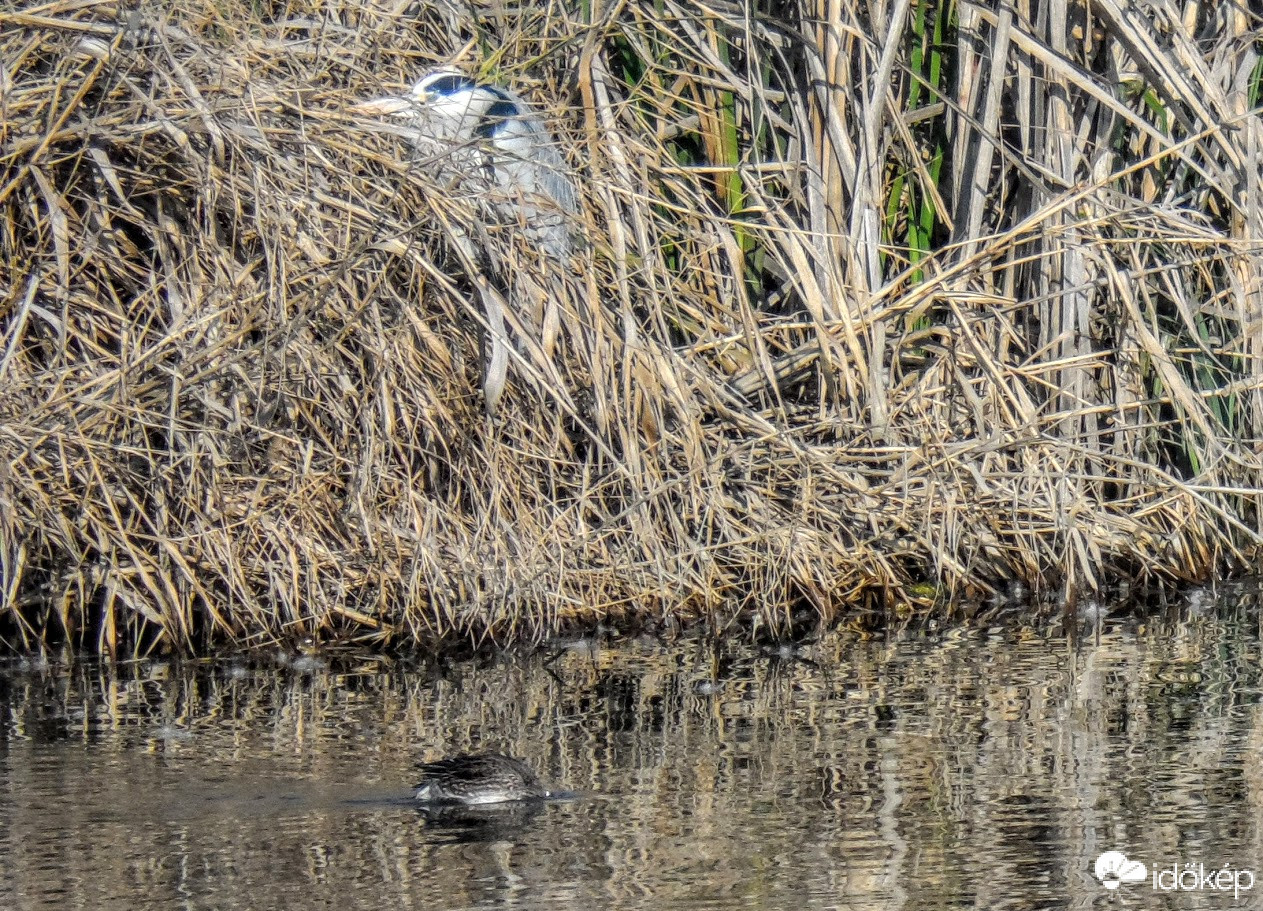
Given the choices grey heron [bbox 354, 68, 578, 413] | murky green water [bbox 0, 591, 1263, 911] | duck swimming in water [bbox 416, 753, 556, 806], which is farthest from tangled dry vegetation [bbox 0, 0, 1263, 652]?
duck swimming in water [bbox 416, 753, 556, 806]

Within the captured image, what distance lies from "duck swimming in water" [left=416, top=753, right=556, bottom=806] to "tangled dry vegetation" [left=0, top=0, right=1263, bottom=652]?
1776 mm

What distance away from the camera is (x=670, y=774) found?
4430 mm

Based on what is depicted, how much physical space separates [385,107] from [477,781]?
2.63 metres

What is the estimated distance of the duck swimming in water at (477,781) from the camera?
4.07 m

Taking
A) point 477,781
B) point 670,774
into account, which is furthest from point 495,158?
point 477,781

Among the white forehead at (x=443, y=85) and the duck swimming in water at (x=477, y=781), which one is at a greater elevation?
the white forehead at (x=443, y=85)

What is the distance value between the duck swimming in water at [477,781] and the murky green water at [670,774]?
0.05 meters

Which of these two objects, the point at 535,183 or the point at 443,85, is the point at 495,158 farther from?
the point at 443,85

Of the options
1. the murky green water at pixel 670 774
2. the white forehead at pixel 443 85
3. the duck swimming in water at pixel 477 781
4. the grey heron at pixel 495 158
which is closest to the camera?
the murky green water at pixel 670 774

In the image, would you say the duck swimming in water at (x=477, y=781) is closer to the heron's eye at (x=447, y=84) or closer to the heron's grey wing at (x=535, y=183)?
the heron's grey wing at (x=535, y=183)

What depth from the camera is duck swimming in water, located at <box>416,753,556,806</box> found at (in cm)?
407

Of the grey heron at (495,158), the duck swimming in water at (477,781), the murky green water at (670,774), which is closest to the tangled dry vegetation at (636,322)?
the grey heron at (495,158)

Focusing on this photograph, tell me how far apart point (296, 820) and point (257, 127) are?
2457mm

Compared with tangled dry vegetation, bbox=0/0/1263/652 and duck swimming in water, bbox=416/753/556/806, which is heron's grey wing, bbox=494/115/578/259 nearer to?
tangled dry vegetation, bbox=0/0/1263/652
